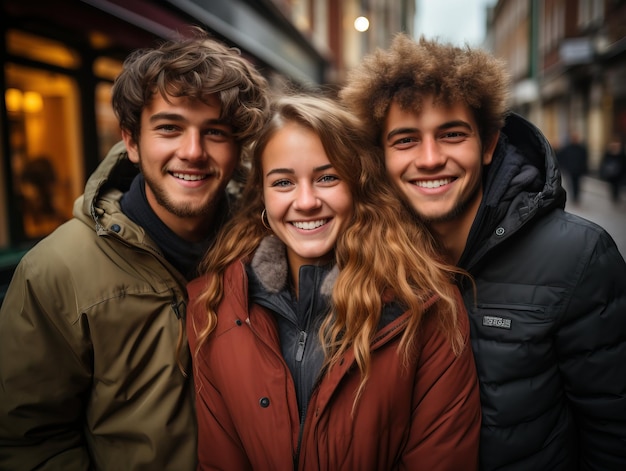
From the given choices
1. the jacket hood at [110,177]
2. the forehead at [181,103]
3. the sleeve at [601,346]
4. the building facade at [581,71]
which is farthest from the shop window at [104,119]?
the building facade at [581,71]

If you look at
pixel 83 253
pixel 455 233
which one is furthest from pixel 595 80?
pixel 83 253

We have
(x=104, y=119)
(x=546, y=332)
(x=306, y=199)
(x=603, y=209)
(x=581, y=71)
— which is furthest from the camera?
(x=581, y=71)

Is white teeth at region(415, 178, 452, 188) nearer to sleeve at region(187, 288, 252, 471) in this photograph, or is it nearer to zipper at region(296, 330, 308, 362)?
zipper at region(296, 330, 308, 362)

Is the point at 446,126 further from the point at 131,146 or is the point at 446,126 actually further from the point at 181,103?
the point at 131,146

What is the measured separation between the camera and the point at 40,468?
199 centimetres

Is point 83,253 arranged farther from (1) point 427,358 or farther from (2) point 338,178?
(1) point 427,358

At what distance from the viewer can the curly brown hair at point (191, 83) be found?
232cm

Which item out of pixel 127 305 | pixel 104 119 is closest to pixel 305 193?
pixel 127 305

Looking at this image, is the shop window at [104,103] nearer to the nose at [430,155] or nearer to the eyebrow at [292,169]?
the eyebrow at [292,169]

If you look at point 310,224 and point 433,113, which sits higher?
point 433,113

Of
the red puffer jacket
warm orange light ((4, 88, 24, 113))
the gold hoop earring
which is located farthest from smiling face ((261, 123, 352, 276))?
warm orange light ((4, 88, 24, 113))

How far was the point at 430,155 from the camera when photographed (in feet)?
6.72

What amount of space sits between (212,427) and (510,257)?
149cm

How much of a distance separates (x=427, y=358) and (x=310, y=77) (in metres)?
16.0
